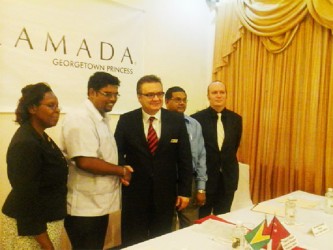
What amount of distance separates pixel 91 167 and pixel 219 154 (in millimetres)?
1167

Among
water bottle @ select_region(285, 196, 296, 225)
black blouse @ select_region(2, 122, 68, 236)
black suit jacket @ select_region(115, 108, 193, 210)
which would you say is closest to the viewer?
black blouse @ select_region(2, 122, 68, 236)

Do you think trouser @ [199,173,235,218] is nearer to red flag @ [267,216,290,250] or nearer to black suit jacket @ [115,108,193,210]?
black suit jacket @ [115,108,193,210]

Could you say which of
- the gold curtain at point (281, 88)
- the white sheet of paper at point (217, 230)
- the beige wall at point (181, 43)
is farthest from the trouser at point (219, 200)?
the beige wall at point (181, 43)

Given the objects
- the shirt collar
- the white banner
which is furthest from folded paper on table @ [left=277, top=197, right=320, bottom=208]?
the white banner

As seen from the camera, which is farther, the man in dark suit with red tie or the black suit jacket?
the man in dark suit with red tie

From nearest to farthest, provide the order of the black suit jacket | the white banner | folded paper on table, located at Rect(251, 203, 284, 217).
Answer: folded paper on table, located at Rect(251, 203, 284, 217) → the black suit jacket → the white banner

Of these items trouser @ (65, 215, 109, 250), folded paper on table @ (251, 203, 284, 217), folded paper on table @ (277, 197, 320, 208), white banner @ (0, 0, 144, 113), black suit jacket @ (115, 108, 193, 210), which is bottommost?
trouser @ (65, 215, 109, 250)

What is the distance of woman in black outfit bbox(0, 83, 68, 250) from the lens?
4.59 ft

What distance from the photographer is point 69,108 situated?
8.52 feet

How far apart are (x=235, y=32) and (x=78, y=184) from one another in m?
2.25

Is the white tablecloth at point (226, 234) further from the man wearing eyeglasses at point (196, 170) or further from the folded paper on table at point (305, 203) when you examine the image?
the man wearing eyeglasses at point (196, 170)

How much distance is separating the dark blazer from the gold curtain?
56cm

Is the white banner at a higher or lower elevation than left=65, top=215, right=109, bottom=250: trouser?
higher

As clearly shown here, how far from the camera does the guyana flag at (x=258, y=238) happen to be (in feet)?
4.17
